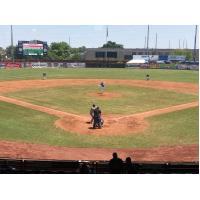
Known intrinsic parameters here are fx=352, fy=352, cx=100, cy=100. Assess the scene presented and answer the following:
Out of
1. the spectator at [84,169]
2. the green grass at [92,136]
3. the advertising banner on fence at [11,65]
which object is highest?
the advertising banner on fence at [11,65]

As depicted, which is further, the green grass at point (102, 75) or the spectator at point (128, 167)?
the green grass at point (102, 75)

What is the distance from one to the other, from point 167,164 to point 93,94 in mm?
27238

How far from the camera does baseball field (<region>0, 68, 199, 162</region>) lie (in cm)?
1878

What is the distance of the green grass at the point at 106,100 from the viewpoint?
30.7 m

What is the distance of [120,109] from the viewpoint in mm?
30219

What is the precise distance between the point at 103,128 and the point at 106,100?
37.3 feet

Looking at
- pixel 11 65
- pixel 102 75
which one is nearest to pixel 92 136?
pixel 102 75

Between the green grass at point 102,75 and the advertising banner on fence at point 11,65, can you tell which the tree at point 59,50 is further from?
the green grass at point 102,75

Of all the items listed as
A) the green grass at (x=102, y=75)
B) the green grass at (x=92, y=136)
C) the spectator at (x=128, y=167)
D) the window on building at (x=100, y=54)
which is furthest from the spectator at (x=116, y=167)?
the window on building at (x=100, y=54)

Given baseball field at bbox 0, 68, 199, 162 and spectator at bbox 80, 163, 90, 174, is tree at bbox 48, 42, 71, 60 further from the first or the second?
spectator at bbox 80, 163, 90, 174

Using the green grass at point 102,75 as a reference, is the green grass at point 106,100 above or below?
below

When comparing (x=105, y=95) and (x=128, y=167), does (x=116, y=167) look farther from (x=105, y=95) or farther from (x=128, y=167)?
(x=105, y=95)

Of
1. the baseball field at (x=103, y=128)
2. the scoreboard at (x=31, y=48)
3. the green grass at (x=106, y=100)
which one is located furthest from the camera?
the scoreboard at (x=31, y=48)

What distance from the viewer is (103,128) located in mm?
23641
